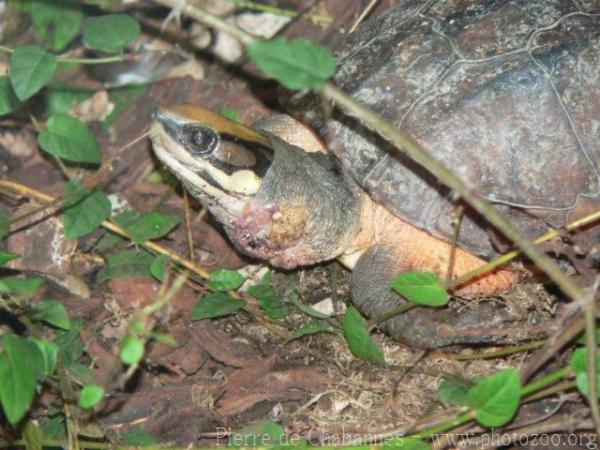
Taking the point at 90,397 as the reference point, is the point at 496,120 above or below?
above

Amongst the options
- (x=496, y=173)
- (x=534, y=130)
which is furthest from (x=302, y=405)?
(x=534, y=130)

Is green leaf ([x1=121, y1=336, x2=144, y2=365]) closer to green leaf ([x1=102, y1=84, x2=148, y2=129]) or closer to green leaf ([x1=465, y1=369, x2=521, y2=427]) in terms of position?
green leaf ([x1=465, y1=369, x2=521, y2=427])

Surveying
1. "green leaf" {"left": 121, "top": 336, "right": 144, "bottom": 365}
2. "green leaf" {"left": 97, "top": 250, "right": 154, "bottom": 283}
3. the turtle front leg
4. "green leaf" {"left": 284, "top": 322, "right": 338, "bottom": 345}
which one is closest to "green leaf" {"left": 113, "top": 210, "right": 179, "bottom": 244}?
"green leaf" {"left": 97, "top": 250, "right": 154, "bottom": 283}

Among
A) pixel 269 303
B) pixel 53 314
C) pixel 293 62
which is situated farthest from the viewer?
pixel 269 303

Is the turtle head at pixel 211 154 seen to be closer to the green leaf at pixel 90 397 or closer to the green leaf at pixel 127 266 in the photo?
the green leaf at pixel 127 266

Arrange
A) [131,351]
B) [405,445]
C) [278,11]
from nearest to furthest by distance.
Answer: [131,351], [405,445], [278,11]

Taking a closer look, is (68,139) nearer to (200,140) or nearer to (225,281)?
(200,140)

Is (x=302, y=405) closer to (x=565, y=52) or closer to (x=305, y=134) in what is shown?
(x=305, y=134)

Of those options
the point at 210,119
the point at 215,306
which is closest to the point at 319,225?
the point at 215,306
